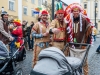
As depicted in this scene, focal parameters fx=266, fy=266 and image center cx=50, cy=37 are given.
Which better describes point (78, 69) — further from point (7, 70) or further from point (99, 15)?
point (99, 15)

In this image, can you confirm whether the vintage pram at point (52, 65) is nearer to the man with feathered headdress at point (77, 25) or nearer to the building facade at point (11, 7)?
the man with feathered headdress at point (77, 25)

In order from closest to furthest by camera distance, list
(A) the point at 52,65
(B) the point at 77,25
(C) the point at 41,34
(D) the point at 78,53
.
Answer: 1. (A) the point at 52,65
2. (D) the point at 78,53
3. (B) the point at 77,25
4. (C) the point at 41,34

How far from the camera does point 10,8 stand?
31438mm

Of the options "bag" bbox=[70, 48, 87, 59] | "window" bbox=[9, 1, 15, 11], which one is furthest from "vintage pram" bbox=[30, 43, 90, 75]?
"window" bbox=[9, 1, 15, 11]

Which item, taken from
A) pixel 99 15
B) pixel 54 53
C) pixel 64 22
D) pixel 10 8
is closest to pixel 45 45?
pixel 64 22

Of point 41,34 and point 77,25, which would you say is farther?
point 41,34

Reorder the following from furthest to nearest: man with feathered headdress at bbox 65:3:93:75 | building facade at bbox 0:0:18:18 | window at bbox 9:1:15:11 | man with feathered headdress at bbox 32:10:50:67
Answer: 1. window at bbox 9:1:15:11
2. building facade at bbox 0:0:18:18
3. man with feathered headdress at bbox 32:10:50:67
4. man with feathered headdress at bbox 65:3:93:75

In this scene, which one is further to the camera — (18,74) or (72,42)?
(18,74)

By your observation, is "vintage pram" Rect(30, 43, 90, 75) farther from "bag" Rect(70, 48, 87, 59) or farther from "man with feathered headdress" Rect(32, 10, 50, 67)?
"man with feathered headdress" Rect(32, 10, 50, 67)

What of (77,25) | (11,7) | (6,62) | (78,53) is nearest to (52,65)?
(78,53)

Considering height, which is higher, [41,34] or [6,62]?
[41,34]

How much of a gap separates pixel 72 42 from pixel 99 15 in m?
70.8

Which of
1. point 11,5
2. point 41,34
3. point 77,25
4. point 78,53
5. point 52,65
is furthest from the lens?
point 11,5

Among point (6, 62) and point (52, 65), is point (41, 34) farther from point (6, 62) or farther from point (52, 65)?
point (52, 65)
